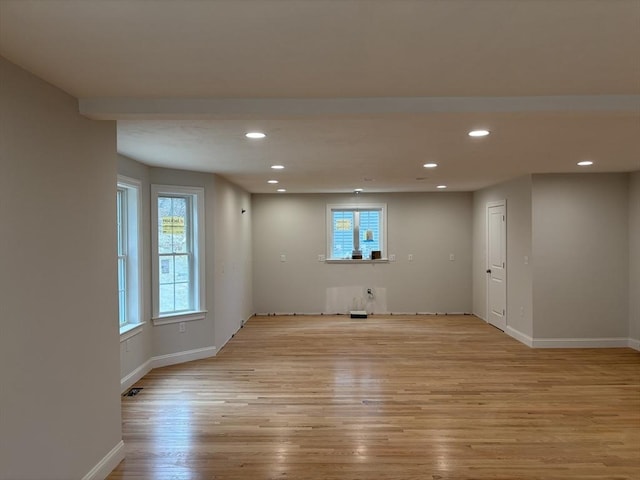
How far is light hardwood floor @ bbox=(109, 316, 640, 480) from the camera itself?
2.91m

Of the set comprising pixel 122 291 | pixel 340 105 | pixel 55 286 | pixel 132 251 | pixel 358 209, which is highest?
pixel 340 105

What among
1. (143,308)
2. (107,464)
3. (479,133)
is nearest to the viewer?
(107,464)

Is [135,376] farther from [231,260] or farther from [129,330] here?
[231,260]

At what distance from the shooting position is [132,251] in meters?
4.61

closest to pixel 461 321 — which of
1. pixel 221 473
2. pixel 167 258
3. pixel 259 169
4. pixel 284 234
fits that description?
pixel 284 234

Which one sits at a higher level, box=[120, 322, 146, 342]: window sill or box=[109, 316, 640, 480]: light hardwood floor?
box=[120, 322, 146, 342]: window sill

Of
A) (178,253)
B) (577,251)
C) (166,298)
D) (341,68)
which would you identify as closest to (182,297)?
(166,298)

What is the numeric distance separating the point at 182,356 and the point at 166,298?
76cm

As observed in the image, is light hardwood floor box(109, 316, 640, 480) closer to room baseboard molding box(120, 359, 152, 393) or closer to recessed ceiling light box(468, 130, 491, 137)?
room baseboard molding box(120, 359, 152, 393)

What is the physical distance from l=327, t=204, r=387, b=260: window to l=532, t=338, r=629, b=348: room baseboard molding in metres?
3.48

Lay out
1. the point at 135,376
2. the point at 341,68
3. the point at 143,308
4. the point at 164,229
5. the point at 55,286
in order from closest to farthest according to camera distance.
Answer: the point at 341,68 → the point at 55,286 → the point at 135,376 → the point at 143,308 → the point at 164,229

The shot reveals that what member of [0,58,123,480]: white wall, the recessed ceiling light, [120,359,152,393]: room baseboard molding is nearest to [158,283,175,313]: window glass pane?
[120,359,152,393]: room baseboard molding

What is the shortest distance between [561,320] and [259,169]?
467 cm

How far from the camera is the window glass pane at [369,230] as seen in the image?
8523mm
